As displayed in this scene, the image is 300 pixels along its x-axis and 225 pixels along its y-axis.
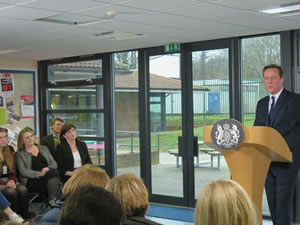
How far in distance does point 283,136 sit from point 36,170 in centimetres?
330

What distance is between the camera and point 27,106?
8180mm

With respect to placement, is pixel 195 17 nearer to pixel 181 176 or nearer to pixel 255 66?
pixel 255 66

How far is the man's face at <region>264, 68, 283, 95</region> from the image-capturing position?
147 inches

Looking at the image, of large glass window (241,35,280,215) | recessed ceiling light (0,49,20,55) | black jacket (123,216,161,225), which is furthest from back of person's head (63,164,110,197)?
recessed ceiling light (0,49,20,55)

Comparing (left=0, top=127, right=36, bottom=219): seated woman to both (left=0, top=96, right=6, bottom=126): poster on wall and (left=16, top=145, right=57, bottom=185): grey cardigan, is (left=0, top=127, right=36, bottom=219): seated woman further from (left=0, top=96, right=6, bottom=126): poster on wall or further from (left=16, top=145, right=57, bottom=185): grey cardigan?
(left=0, top=96, right=6, bottom=126): poster on wall

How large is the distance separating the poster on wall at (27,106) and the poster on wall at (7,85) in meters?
0.23

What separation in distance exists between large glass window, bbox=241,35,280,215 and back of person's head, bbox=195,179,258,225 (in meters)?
4.16

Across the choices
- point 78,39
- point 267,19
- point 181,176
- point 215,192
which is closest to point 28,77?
point 78,39

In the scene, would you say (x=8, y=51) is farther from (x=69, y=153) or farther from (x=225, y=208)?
(x=225, y=208)

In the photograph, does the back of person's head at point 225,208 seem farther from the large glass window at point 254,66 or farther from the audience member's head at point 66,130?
the audience member's head at point 66,130

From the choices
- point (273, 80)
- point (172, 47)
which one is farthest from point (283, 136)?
point (172, 47)

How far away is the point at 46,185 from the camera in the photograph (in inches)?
223

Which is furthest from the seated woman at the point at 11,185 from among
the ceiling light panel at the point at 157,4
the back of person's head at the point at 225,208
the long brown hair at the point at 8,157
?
the back of person's head at the point at 225,208

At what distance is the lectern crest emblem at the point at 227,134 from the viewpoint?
3.20 m
